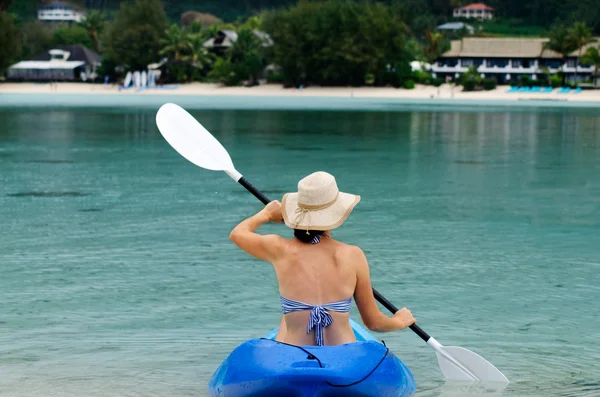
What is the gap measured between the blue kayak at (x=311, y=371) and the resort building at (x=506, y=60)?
98.5 m

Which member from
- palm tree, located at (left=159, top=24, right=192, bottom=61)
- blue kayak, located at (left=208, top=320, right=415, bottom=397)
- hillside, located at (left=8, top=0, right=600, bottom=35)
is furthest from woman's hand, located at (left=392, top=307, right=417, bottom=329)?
hillside, located at (left=8, top=0, right=600, bottom=35)

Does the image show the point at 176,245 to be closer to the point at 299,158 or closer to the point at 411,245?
the point at 411,245

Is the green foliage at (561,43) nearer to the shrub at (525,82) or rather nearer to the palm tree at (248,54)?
the shrub at (525,82)

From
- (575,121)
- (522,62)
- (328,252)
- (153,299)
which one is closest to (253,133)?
(575,121)

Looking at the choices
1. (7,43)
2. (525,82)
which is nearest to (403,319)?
(525,82)

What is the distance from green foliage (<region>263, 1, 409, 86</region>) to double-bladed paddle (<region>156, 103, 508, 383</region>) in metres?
85.8

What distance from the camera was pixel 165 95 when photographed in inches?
3922

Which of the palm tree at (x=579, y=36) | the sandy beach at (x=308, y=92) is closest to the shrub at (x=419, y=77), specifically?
the sandy beach at (x=308, y=92)

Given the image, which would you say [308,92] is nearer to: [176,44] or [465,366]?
[176,44]

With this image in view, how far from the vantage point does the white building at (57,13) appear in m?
188

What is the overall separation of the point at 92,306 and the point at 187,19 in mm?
157735

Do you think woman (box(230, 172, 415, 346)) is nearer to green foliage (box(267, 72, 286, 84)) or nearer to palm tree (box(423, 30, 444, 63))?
green foliage (box(267, 72, 286, 84))

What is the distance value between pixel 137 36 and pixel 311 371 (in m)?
106

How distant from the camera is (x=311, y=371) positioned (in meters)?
5.35
